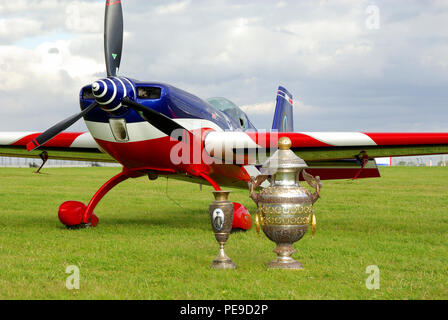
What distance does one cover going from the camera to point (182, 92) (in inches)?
341

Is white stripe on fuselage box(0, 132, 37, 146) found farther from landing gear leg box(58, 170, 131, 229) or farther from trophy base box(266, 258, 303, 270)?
trophy base box(266, 258, 303, 270)

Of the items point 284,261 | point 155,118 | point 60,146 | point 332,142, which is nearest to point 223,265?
point 284,261

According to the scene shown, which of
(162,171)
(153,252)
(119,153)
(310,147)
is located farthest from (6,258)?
(310,147)

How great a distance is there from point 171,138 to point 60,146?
3.74 meters

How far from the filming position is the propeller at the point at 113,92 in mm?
7621

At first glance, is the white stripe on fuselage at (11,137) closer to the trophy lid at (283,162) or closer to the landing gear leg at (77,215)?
the landing gear leg at (77,215)

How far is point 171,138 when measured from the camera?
8406 millimetres

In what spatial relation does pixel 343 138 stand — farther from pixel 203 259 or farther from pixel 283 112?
pixel 283 112

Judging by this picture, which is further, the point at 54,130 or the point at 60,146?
the point at 60,146

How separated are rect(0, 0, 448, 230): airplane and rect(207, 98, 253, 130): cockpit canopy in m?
0.70

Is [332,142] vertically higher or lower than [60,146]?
lower

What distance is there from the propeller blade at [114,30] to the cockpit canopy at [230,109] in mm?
2643

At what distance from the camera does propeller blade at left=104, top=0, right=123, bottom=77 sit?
8.53 meters

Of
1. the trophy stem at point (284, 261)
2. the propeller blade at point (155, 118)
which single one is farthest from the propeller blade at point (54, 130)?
the trophy stem at point (284, 261)
